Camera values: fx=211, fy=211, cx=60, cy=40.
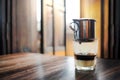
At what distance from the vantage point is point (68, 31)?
3.59 m

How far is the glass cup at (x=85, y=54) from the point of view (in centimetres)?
91

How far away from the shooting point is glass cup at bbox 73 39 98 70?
91cm

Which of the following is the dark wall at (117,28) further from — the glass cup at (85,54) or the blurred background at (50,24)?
the glass cup at (85,54)

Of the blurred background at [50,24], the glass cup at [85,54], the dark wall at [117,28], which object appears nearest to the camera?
the glass cup at [85,54]

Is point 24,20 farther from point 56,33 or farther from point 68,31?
point 68,31

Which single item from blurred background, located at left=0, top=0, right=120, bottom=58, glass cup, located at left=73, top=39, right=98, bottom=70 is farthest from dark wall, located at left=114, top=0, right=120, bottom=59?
glass cup, located at left=73, top=39, right=98, bottom=70

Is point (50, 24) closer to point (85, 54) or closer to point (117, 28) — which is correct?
point (117, 28)

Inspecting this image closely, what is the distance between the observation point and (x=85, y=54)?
3.01 feet

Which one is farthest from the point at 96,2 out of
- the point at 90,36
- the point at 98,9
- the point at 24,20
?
the point at 90,36

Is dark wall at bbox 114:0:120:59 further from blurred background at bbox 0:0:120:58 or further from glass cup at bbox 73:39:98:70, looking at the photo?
glass cup at bbox 73:39:98:70

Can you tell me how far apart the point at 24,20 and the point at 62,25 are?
112 centimetres

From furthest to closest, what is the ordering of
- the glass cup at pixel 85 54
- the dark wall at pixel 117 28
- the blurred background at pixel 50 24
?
1. the dark wall at pixel 117 28
2. the blurred background at pixel 50 24
3. the glass cup at pixel 85 54

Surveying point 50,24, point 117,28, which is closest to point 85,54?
point 50,24

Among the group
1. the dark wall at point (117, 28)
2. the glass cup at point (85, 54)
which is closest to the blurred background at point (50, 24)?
the dark wall at point (117, 28)
